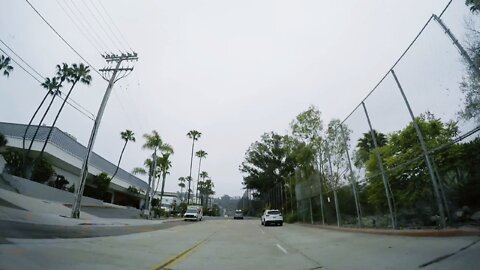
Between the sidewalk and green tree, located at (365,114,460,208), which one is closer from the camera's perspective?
green tree, located at (365,114,460,208)

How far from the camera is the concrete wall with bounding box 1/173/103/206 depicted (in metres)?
24.3

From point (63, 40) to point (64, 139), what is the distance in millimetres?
20018

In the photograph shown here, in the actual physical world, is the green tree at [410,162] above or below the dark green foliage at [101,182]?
below

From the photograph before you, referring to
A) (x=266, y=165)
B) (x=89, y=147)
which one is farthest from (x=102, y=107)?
(x=266, y=165)

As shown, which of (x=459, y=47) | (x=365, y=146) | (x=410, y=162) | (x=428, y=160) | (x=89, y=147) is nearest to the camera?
(x=459, y=47)

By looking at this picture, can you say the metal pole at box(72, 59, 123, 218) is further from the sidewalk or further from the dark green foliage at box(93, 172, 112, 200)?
the dark green foliage at box(93, 172, 112, 200)

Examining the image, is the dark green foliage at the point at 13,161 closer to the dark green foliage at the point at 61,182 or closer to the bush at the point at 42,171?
the bush at the point at 42,171

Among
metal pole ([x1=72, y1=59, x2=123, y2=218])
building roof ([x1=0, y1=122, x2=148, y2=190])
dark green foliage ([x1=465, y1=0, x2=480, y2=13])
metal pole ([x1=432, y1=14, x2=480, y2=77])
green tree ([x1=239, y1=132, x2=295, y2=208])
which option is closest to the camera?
metal pole ([x1=432, y1=14, x2=480, y2=77])

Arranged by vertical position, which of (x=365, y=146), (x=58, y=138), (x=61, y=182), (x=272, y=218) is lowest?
(x=272, y=218)

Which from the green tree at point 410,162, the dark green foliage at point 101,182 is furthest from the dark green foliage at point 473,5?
the dark green foliage at point 101,182

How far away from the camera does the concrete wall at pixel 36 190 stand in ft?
79.7

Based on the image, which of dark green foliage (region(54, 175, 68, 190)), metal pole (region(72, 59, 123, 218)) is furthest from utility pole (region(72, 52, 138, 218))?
dark green foliage (region(54, 175, 68, 190))

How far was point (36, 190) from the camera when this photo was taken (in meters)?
27.3

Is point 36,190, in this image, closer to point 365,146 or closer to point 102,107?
point 102,107
